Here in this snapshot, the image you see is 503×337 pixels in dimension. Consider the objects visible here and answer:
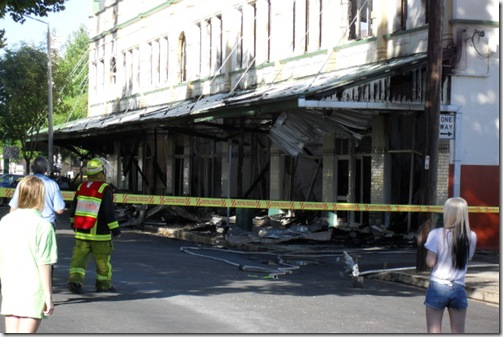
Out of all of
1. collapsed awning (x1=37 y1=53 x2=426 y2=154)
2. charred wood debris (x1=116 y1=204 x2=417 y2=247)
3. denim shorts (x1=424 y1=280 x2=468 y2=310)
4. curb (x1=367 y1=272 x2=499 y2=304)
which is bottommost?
curb (x1=367 y1=272 x2=499 y2=304)

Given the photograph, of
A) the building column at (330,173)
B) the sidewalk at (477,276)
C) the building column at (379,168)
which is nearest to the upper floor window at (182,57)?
the building column at (330,173)

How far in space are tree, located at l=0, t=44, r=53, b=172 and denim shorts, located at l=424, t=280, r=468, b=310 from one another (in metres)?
41.8

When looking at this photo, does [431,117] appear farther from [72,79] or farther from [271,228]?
[72,79]

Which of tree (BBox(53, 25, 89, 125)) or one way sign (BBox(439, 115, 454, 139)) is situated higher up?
tree (BBox(53, 25, 89, 125))

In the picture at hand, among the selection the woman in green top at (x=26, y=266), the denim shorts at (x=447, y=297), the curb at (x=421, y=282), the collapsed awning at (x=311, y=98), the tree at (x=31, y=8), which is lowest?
the curb at (x=421, y=282)

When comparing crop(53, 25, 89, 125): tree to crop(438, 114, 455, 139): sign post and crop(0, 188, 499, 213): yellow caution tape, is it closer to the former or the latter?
crop(0, 188, 499, 213): yellow caution tape

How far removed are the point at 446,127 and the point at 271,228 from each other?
24.6 feet

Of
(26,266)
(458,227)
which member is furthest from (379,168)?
(26,266)

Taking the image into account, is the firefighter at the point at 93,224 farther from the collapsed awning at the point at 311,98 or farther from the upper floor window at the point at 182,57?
the upper floor window at the point at 182,57

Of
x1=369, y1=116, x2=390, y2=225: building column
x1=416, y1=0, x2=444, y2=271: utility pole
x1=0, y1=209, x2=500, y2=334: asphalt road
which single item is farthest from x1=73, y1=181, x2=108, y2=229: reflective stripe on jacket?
x1=369, y1=116, x2=390, y2=225: building column

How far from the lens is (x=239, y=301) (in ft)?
38.9

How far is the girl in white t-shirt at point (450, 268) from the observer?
7.56 meters

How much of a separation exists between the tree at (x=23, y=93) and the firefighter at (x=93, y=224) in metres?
36.7

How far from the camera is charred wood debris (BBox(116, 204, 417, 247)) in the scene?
21.7m
